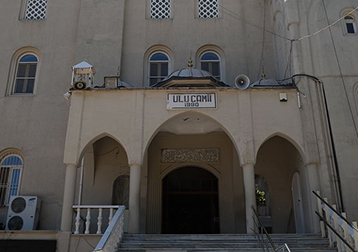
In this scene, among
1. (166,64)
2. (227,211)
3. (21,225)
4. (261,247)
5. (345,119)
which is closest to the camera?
(261,247)

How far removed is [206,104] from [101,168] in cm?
512

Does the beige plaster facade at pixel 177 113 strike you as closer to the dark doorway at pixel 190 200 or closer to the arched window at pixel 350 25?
the arched window at pixel 350 25

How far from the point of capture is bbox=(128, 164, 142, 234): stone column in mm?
10922

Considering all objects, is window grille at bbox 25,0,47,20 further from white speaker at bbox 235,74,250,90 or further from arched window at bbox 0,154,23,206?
white speaker at bbox 235,74,250,90

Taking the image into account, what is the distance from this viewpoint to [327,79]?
1255 cm

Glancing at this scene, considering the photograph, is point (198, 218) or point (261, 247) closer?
point (261, 247)

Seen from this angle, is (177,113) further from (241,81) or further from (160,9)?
(160,9)

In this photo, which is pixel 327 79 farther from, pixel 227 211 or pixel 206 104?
pixel 227 211

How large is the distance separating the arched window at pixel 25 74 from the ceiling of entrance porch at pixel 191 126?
5985 mm

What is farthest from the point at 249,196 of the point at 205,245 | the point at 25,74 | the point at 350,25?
the point at 25,74

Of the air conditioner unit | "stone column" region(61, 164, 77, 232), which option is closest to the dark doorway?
"stone column" region(61, 164, 77, 232)

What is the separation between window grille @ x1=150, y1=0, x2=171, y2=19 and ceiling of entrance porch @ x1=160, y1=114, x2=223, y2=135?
209 inches

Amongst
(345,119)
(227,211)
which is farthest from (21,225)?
(345,119)

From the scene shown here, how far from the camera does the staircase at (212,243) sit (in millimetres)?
9367
